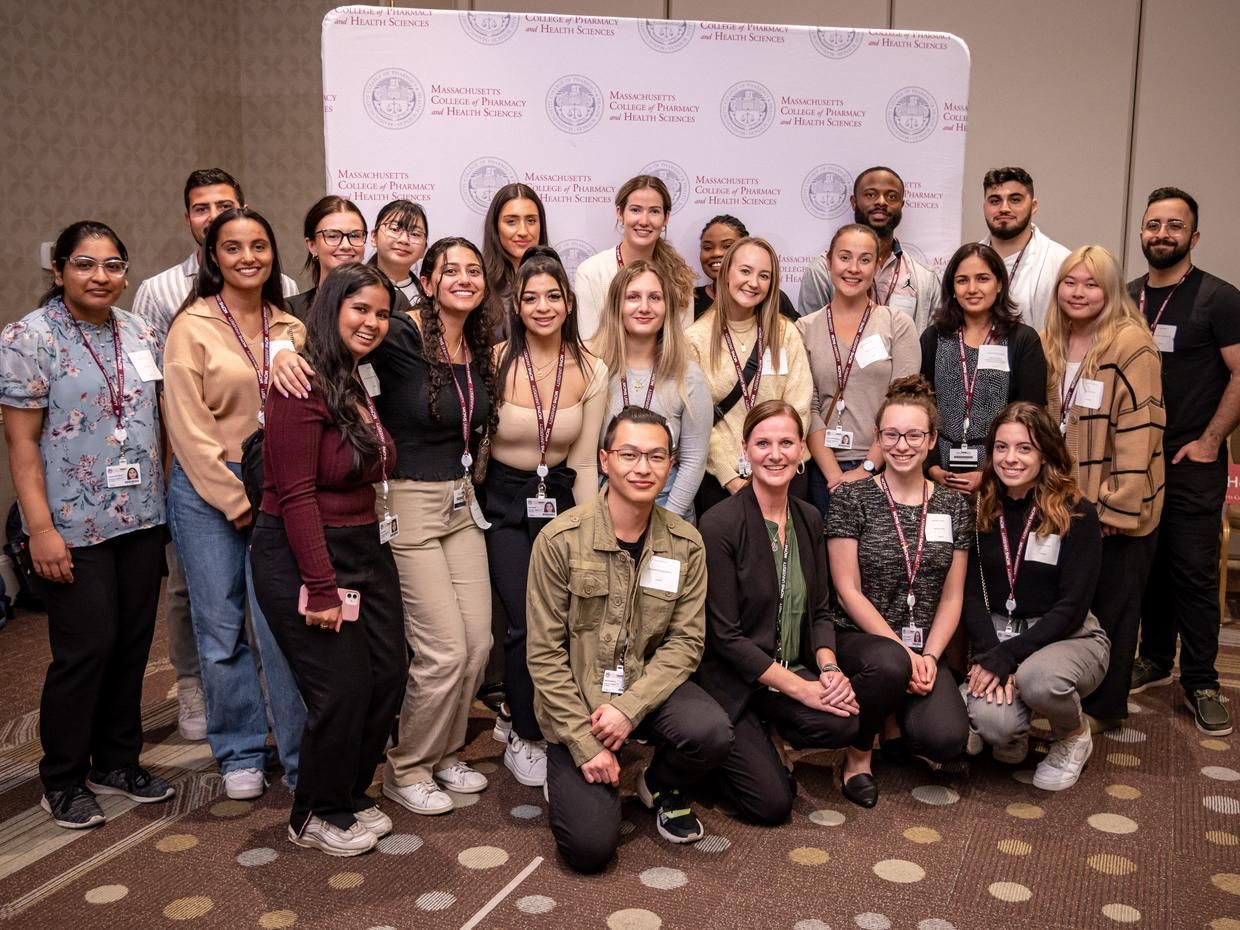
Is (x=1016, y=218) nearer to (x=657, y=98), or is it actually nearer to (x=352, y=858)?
(x=657, y=98)

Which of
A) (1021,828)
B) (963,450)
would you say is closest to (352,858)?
(1021,828)

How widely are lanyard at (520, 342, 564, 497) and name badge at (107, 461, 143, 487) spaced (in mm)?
1073

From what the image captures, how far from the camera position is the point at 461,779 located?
303 centimetres

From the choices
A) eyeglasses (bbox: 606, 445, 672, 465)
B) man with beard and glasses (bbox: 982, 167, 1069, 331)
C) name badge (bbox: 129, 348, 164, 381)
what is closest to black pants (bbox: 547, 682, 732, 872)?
eyeglasses (bbox: 606, 445, 672, 465)

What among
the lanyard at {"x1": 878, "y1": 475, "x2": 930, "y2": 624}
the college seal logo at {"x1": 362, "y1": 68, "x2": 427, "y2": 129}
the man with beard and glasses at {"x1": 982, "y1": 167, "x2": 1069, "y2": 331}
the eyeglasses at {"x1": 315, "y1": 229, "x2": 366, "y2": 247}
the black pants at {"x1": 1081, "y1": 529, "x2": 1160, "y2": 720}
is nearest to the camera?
the lanyard at {"x1": 878, "y1": 475, "x2": 930, "y2": 624}

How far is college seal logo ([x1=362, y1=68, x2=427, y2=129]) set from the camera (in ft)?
13.3

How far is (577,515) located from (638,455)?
0.25 m

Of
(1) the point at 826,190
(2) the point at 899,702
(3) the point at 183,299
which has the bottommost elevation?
(2) the point at 899,702

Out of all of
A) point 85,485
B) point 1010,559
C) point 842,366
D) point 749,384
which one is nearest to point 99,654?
point 85,485

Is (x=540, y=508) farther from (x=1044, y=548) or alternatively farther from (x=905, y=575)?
(x=1044, y=548)

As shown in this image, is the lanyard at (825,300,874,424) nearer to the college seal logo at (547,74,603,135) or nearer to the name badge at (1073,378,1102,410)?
the name badge at (1073,378,1102,410)

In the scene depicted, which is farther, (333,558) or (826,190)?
(826,190)

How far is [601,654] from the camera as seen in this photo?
2760 millimetres

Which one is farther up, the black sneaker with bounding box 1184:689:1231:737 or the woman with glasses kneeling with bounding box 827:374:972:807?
the woman with glasses kneeling with bounding box 827:374:972:807
